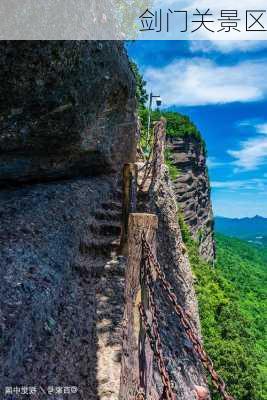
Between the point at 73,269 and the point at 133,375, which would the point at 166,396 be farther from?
the point at 73,269

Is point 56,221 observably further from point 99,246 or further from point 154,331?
point 154,331

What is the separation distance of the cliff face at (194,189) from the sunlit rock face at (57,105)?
3122cm

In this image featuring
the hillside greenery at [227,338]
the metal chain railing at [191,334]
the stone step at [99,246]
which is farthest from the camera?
the hillside greenery at [227,338]

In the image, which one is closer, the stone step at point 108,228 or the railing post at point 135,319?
the railing post at point 135,319

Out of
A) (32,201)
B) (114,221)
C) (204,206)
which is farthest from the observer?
(204,206)

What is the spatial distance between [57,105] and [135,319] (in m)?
4.79

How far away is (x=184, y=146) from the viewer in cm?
4497

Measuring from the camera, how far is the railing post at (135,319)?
3713 millimetres

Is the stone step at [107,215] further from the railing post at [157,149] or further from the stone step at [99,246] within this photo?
the railing post at [157,149]

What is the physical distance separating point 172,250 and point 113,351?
641 cm

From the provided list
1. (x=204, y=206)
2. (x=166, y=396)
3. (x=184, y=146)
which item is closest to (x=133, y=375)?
(x=166, y=396)

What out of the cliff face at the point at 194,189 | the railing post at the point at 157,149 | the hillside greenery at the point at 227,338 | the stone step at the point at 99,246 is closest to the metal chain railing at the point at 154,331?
the stone step at the point at 99,246

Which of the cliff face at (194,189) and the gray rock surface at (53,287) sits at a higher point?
the cliff face at (194,189)

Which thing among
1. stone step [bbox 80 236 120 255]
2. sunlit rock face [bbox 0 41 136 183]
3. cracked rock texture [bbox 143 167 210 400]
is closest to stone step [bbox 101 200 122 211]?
cracked rock texture [bbox 143 167 210 400]
